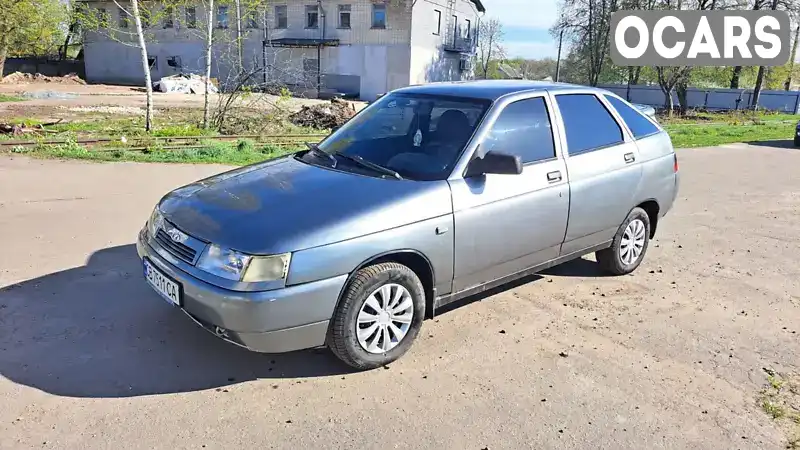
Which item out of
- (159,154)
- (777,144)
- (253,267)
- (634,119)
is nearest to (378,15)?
(777,144)

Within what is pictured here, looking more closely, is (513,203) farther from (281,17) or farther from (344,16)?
(281,17)

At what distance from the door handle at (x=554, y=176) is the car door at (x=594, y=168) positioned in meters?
0.14

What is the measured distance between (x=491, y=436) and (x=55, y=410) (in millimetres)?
2300

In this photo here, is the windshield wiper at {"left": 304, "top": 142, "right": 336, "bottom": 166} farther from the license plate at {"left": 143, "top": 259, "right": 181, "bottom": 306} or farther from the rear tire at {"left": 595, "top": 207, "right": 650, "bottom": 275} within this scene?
the rear tire at {"left": 595, "top": 207, "right": 650, "bottom": 275}

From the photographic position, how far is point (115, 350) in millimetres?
3729

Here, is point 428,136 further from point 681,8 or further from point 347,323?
point 681,8

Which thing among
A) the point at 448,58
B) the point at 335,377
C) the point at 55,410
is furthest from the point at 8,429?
the point at 448,58

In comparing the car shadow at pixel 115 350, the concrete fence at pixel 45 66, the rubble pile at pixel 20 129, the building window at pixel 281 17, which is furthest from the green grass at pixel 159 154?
the concrete fence at pixel 45 66

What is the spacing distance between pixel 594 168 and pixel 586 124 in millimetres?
404

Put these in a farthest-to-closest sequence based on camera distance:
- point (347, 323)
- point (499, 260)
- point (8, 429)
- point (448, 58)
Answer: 1. point (448, 58)
2. point (499, 260)
3. point (347, 323)
4. point (8, 429)

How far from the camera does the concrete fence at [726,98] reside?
133 ft

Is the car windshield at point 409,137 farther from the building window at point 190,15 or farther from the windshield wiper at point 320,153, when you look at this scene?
the building window at point 190,15

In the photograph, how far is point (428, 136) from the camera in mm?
4266

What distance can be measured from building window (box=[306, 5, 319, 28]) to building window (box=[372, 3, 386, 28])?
13.6 ft
